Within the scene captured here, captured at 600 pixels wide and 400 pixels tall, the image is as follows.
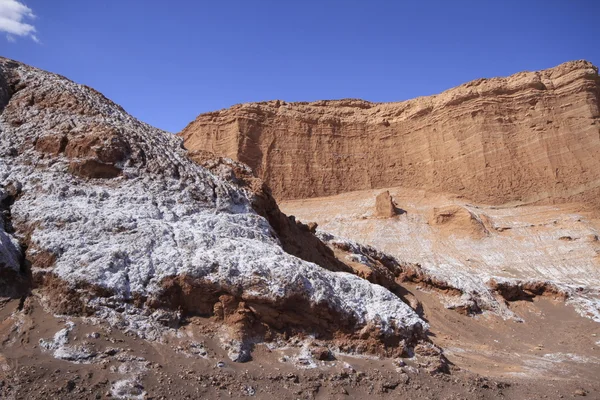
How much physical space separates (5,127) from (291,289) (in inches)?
291

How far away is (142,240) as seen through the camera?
8070 millimetres

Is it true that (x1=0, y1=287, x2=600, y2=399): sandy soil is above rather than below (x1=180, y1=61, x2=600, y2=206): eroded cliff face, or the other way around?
below

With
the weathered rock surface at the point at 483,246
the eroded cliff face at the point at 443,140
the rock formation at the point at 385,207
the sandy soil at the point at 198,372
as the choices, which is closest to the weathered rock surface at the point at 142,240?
the sandy soil at the point at 198,372

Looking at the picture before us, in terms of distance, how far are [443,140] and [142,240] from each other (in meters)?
35.7

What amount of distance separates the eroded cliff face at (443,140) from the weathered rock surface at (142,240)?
2989 centimetres

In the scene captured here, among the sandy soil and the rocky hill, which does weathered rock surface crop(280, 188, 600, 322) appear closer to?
the rocky hill

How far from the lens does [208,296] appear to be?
7.62m

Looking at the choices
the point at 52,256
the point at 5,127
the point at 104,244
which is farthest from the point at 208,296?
the point at 5,127

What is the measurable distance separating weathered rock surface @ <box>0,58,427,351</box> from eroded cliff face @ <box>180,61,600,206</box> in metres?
29.9

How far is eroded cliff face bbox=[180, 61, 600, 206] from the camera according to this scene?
35156 mm

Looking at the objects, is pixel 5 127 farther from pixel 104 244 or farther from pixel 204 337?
pixel 204 337

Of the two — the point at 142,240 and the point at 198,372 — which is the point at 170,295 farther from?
the point at 198,372

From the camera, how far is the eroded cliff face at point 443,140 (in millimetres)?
35156

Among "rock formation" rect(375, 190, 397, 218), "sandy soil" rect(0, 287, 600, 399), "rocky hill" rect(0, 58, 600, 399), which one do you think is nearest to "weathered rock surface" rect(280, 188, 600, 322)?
"rock formation" rect(375, 190, 397, 218)
